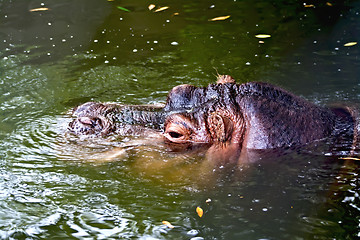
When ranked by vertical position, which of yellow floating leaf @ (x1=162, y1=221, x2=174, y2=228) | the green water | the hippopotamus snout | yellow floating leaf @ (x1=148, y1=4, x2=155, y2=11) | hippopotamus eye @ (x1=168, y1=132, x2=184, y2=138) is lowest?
yellow floating leaf @ (x1=162, y1=221, x2=174, y2=228)

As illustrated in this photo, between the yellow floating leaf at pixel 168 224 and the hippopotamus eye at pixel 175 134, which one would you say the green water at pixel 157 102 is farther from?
the hippopotamus eye at pixel 175 134

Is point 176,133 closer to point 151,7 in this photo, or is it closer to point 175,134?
point 175,134

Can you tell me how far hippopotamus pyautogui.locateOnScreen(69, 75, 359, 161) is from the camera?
14.4 ft

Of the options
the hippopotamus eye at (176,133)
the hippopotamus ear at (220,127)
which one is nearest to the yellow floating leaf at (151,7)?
the hippopotamus eye at (176,133)

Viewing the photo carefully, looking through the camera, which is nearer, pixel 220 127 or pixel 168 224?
pixel 168 224

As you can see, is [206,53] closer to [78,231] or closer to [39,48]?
[39,48]

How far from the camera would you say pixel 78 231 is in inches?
159

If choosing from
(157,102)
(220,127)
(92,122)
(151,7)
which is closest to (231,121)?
(220,127)

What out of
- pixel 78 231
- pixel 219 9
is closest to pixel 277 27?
pixel 219 9

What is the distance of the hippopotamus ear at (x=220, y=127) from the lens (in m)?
4.50

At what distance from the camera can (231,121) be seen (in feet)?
14.8

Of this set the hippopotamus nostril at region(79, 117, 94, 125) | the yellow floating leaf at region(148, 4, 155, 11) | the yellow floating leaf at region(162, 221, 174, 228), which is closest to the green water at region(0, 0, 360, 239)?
the yellow floating leaf at region(162, 221, 174, 228)

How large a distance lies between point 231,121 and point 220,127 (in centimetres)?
13

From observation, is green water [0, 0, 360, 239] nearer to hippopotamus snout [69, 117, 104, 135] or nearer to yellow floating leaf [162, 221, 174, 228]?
yellow floating leaf [162, 221, 174, 228]
